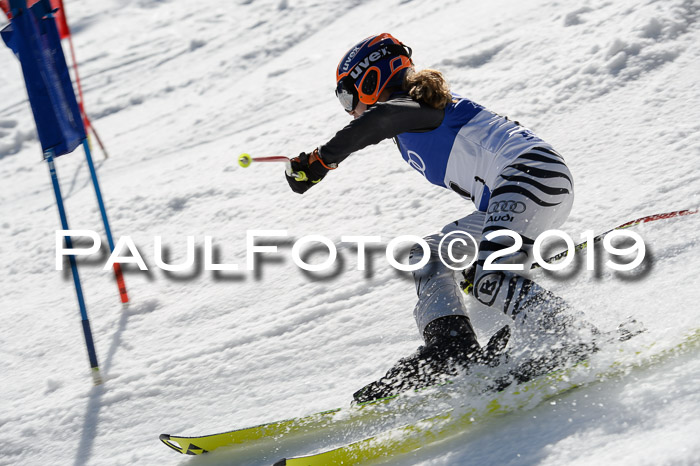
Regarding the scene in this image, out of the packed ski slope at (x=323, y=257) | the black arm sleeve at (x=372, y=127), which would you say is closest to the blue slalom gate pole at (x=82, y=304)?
the packed ski slope at (x=323, y=257)

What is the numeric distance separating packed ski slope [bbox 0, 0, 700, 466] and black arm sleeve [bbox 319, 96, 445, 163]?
1.02 metres

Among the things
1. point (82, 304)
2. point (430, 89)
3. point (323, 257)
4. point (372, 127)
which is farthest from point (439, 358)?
point (82, 304)

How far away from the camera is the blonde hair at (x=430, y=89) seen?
264 centimetres

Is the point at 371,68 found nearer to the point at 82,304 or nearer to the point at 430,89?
the point at 430,89

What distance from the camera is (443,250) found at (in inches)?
114

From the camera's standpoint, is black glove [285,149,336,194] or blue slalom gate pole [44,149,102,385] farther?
blue slalom gate pole [44,149,102,385]

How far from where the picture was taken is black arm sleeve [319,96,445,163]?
8.24 ft

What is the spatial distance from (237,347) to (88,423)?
0.82 metres

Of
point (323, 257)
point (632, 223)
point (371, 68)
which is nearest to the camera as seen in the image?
point (371, 68)

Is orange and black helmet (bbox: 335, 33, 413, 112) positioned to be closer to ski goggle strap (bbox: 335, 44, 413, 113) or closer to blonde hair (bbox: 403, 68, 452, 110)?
ski goggle strap (bbox: 335, 44, 413, 113)

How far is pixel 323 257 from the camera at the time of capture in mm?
4238

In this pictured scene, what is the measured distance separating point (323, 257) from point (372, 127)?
72.5 inches

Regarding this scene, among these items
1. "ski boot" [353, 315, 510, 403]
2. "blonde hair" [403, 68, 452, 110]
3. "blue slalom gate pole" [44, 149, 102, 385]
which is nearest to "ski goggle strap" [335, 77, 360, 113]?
"blonde hair" [403, 68, 452, 110]

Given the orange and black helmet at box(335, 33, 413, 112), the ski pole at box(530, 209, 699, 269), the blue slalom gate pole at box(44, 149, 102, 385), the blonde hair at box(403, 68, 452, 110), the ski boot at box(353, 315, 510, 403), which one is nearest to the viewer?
the ski boot at box(353, 315, 510, 403)
